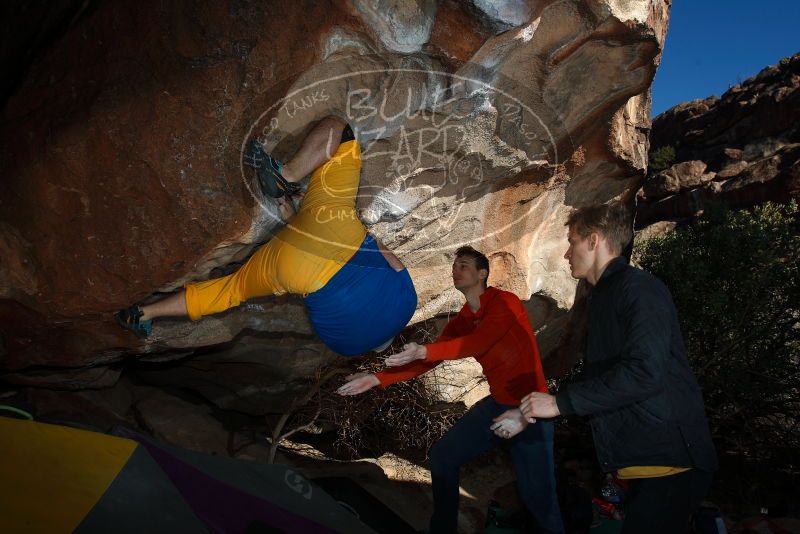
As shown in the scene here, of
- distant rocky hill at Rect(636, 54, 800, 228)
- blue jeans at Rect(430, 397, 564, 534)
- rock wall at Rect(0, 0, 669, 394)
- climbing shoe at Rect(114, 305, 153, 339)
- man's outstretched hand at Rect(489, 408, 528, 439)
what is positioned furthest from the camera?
distant rocky hill at Rect(636, 54, 800, 228)

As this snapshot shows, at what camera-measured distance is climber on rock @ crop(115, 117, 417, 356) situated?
2.80 m

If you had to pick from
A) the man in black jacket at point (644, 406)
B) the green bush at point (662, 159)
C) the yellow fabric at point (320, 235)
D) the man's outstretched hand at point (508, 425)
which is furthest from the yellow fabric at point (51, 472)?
the green bush at point (662, 159)

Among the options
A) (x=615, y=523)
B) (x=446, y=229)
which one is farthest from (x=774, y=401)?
(x=446, y=229)

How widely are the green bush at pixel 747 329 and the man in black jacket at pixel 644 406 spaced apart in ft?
21.9

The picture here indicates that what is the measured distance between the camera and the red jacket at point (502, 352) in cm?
318

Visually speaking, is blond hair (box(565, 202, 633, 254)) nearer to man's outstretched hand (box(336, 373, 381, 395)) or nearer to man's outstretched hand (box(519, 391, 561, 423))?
man's outstretched hand (box(519, 391, 561, 423))

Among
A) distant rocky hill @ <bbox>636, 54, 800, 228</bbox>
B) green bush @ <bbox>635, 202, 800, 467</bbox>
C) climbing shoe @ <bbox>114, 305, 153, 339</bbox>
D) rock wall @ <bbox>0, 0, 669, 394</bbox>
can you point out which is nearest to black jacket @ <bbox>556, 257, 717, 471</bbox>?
rock wall @ <bbox>0, 0, 669, 394</bbox>

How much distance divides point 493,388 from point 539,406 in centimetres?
112

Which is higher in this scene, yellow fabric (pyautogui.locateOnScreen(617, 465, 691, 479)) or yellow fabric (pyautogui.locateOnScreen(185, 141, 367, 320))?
yellow fabric (pyautogui.locateOnScreen(185, 141, 367, 320))

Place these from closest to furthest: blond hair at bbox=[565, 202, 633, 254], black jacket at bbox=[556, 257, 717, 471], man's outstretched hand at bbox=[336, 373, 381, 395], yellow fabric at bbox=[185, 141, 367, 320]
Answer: black jacket at bbox=[556, 257, 717, 471]
blond hair at bbox=[565, 202, 633, 254]
yellow fabric at bbox=[185, 141, 367, 320]
man's outstretched hand at bbox=[336, 373, 381, 395]

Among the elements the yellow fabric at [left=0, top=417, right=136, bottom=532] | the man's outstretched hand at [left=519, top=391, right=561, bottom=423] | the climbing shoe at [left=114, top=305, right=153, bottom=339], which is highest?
the man's outstretched hand at [left=519, top=391, right=561, bottom=423]

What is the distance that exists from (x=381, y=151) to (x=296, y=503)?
2.17 meters

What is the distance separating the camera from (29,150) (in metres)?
2.76

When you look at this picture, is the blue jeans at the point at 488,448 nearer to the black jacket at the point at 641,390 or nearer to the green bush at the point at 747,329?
the black jacket at the point at 641,390
